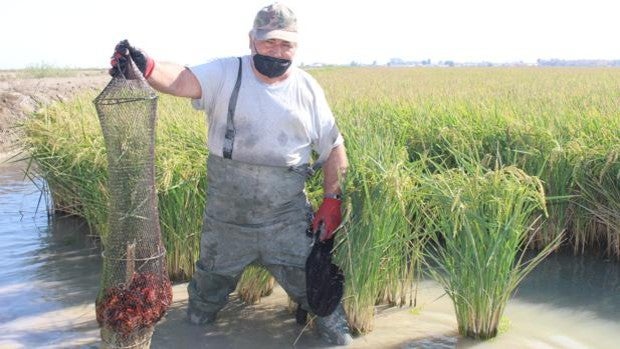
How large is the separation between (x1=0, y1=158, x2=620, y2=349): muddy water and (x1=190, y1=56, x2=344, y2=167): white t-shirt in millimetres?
1139

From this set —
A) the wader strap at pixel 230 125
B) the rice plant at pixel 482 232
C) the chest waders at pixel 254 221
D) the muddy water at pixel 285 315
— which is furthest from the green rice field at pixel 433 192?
the wader strap at pixel 230 125

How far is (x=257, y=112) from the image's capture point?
3732mm

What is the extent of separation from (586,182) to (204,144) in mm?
2996

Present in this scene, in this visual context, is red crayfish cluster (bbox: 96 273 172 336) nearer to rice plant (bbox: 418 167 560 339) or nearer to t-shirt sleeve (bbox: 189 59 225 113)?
t-shirt sleeve (bbox: 189 59 225 113)

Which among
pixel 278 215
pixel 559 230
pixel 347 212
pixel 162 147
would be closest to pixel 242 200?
pixel 278 215

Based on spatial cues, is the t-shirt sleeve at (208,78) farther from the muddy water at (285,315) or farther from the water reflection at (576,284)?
the water reflection at (576,284)

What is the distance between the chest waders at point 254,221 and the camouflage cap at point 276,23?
0.28 m

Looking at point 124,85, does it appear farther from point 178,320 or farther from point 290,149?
point 178,320

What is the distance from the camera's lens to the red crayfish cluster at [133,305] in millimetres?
3309

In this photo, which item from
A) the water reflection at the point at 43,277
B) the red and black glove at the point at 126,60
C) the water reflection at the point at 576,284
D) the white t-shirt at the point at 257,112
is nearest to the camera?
the red and black glove at the point at 126,60

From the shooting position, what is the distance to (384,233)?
3938mm

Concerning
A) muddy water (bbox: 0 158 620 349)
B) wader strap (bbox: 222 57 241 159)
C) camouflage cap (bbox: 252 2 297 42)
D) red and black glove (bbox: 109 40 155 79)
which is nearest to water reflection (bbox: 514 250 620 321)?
muddy water (bbox: 0 158 620 349)

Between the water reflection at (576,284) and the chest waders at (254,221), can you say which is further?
the water reflection at (576,284)

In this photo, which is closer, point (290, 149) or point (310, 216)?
point (290, 149)
